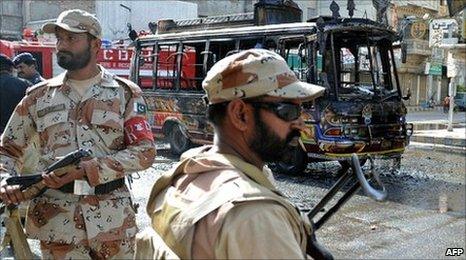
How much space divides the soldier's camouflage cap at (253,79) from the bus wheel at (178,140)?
9.49m

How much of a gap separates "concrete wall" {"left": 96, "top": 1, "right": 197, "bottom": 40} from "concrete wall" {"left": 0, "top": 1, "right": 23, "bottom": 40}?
4608 millimetres

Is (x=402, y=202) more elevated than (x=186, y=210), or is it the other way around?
(x=186, y=210)

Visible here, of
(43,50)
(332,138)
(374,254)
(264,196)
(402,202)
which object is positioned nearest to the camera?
(264,196)

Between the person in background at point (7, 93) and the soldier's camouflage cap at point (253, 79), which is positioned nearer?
the soldier's camouflage cap at point (253, 79)

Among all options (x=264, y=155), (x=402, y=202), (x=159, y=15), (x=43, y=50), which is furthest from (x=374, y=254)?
(x=159, y=15)

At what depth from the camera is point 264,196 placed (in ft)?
3.97

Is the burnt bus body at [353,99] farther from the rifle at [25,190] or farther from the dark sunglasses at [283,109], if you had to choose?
the dark sunglasses at [283,109]

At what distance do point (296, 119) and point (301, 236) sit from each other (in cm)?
32

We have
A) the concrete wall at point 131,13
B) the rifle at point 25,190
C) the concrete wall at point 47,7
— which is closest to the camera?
the rifle at point 25,190

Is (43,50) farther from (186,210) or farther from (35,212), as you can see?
(186,210)

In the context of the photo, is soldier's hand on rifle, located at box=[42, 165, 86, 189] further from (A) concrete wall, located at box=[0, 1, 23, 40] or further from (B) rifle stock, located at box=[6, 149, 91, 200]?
(A) concrete wall, located at box=[0, 1, 23, 40]

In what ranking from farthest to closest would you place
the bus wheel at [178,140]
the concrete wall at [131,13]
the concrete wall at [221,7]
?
1. the concrete wall at [221,7]
2. the concrete wall at [131,13]
3. the bus wheel at [178,140]

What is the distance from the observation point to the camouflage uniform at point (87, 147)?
100 inches

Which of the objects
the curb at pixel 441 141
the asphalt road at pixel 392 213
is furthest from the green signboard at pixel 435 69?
the asphalt road at pixel 392 213
